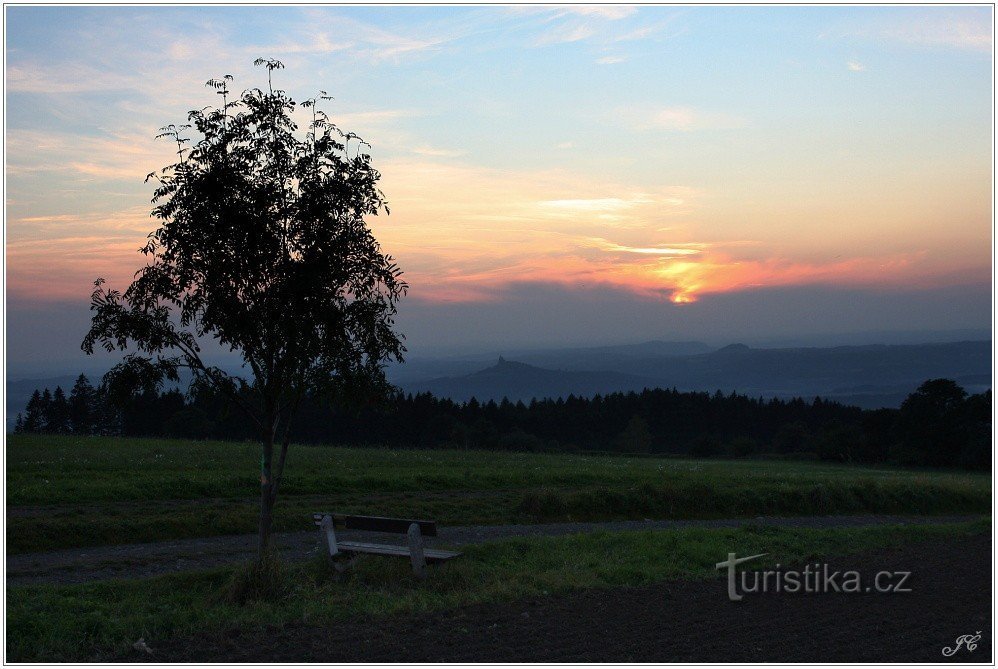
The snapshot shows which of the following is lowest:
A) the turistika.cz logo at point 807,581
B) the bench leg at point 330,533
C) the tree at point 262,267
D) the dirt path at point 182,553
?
the dirt path at point 182,553

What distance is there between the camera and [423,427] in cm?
7856

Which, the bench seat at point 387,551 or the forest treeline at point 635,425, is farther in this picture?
the forest treeline at point 635,425

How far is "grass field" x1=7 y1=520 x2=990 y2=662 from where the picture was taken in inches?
350

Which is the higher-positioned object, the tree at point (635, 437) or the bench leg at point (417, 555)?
the bench leg at point (417, 555)

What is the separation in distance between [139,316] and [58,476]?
15601 mm

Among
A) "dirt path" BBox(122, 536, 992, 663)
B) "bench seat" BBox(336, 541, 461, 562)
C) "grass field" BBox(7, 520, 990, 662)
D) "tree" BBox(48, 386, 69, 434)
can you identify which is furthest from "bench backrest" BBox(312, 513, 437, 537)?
"tree" BBox(48, 386, 69, 434)

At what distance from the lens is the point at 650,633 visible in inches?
361

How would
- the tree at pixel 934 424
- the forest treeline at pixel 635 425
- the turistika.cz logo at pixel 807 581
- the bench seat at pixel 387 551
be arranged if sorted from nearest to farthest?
the turistika.cz logo at pixel 807 581, the bench seat at pixel 387 551, the tree at pixel 934 424, the forest treeline at pixel 635 425

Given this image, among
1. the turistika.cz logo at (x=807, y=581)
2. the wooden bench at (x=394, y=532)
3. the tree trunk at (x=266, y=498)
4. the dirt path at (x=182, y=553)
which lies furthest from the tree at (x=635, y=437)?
the tree trunk at (x=266, y=498)

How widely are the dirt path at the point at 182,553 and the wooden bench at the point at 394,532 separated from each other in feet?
6.17

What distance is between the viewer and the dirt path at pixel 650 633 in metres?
8.31

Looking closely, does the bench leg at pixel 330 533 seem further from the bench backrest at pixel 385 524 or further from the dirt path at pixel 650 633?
the dirt path at pixel 650 633

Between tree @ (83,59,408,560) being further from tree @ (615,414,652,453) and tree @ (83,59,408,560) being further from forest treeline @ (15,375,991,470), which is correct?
tree @ (615,414,652,453)
